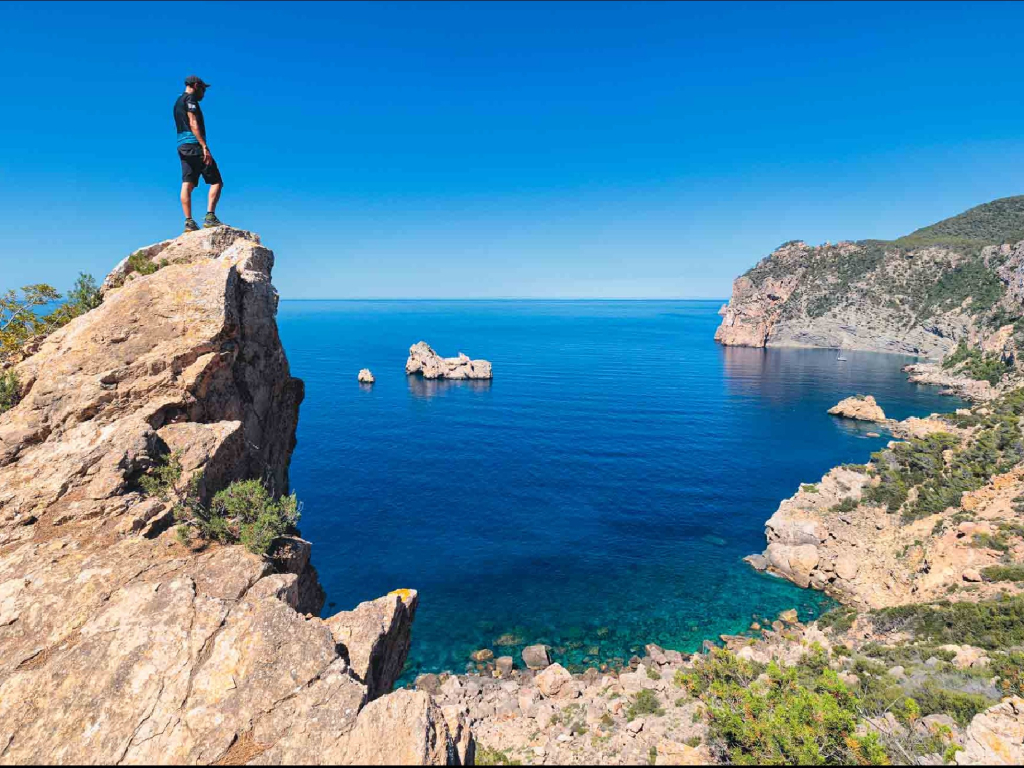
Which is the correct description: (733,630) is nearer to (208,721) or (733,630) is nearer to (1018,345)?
(208,721)

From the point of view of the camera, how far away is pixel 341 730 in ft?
25.0

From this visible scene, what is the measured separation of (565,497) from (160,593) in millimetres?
45585

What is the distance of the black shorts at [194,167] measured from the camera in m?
16.2

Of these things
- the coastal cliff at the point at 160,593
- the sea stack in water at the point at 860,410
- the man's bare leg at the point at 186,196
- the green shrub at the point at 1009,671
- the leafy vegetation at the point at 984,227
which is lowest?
the sea stack in water at the point at 860,410

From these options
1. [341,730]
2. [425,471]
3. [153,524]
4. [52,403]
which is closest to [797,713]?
[341,730]

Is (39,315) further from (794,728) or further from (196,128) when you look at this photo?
(794,728)

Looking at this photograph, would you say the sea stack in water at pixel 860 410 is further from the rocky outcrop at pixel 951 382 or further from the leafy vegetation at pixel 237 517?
the leafy vegetation at pixel 237 517

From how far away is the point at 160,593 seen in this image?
9.24 m

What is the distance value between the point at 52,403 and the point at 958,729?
30266 millimetres

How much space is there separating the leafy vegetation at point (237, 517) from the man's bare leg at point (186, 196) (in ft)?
38.5

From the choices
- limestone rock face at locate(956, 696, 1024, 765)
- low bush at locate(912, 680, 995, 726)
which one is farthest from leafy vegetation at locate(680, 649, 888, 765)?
low bush at locate(912, 680, 995, 726)

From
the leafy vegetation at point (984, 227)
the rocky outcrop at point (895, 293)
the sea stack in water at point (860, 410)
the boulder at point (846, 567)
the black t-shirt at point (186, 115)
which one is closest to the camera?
the black t-shirt at point (186, 115)

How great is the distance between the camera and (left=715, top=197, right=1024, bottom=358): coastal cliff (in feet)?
398

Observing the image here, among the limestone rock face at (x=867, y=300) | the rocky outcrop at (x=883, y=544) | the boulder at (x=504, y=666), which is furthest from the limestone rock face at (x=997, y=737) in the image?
the limestone rock face at (x=867, y=300)
